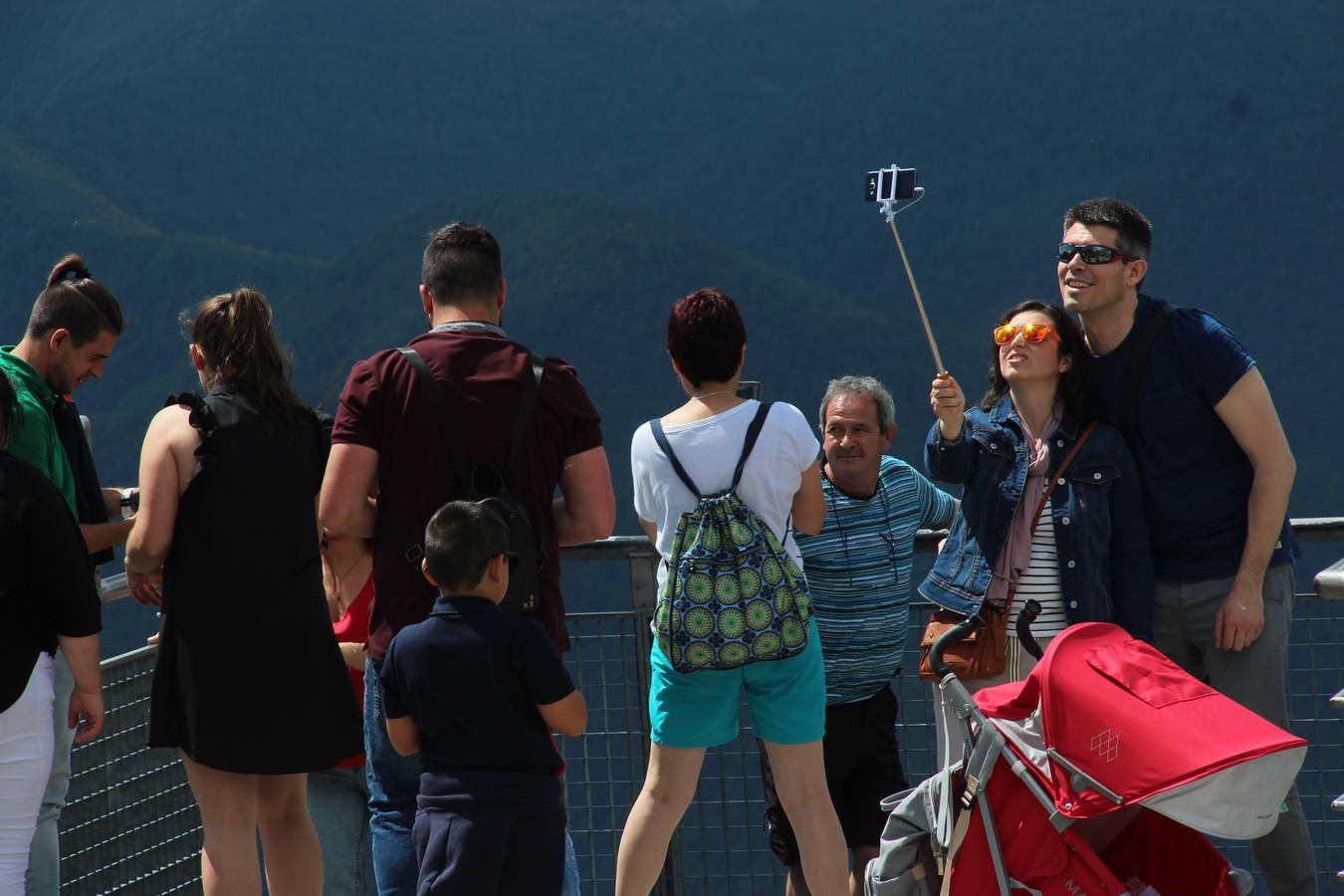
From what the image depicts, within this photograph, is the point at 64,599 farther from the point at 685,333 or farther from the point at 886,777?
the point at 886,777

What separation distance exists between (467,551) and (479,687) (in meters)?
0.21

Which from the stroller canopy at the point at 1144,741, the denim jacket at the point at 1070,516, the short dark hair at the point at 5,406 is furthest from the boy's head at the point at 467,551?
the denim jacket at the point at 1070,516

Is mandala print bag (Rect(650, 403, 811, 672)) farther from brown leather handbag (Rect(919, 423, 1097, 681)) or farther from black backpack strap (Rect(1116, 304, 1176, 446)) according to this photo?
black backpack strap (Rect(1116, 304, 1176, 446))

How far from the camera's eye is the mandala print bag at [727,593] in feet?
8.84

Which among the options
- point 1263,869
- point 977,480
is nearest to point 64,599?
point 977,480

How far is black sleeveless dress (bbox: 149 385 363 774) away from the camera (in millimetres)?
2562

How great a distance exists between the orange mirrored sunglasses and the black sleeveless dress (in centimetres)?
131

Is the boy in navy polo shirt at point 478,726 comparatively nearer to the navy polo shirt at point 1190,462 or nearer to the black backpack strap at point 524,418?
the black backpack strap at point 524,418

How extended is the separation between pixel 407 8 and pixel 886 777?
5095 centimetres

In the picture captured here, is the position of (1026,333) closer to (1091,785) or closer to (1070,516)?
(1070,516)

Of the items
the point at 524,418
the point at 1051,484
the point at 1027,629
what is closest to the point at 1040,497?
the point at 1051,484

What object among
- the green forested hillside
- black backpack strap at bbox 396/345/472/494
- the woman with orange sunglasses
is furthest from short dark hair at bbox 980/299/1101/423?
the green forested hillside

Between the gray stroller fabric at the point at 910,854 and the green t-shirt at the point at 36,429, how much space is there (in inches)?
65.2

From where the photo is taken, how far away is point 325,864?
9.75 ft
